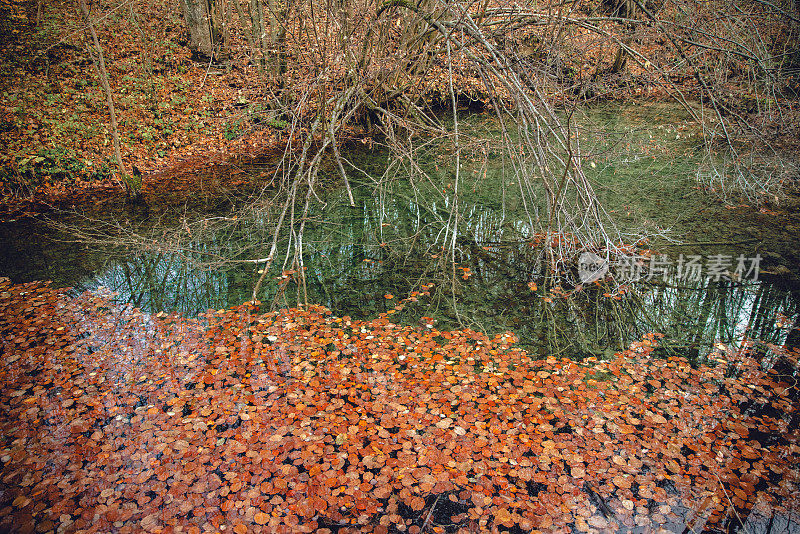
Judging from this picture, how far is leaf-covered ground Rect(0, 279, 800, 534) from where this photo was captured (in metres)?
3.09

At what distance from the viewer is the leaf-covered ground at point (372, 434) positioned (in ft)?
10.1

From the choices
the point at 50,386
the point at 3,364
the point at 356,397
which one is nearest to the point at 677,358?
the point at 356,397

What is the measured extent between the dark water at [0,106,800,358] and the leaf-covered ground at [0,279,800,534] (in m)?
0.49

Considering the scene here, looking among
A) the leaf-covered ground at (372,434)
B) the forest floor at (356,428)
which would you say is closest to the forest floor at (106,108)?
the forest floor at (356,428)

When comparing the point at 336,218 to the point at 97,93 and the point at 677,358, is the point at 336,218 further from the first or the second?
the point at 97,93

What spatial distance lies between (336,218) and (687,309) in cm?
537

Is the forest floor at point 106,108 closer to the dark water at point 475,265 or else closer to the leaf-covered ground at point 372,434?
the dark water at point 475,265

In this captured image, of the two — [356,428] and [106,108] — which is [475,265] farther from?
[106,108]

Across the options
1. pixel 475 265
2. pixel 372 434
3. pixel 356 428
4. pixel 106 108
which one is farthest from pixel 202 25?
pixel 372 434

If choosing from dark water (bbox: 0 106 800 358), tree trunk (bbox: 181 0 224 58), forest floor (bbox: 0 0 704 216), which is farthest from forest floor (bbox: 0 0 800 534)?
tree trunk (bbox: 181 0 224 58)

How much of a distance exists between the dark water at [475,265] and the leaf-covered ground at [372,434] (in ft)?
1.60

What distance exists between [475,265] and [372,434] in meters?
3.35

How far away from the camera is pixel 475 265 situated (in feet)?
21.4

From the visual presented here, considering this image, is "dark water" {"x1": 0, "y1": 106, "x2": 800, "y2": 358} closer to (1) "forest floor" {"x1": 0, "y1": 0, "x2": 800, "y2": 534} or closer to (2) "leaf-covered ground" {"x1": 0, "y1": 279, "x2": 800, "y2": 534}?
(1) "forest floor" {"x1": 0, "y1": 0, "x2": 800, "y2": 534}
